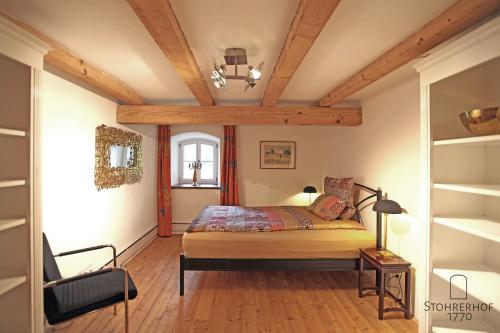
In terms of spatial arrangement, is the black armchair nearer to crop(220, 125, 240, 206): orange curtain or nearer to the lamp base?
the lamp base

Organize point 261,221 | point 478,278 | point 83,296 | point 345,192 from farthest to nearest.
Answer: point 345,192
point 261,221
point 83,296
point 478,278

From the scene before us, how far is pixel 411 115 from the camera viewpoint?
2.41 metres

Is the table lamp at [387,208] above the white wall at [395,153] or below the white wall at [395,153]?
below

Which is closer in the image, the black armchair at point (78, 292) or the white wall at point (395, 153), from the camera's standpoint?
the black armchair at point (78, 292)

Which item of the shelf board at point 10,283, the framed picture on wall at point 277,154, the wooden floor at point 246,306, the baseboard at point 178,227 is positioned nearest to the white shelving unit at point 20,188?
the shelf board at point 10,283

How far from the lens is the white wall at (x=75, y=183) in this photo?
2189mm

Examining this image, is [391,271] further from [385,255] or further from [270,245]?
[270,245]

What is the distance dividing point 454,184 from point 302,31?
1.44m

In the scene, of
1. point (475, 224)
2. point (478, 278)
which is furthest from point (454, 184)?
point (478, 278)

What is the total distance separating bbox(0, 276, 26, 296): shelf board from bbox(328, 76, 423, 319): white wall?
259 centimetres

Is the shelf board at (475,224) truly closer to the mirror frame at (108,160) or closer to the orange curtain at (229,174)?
the mirror frame at (108,160)

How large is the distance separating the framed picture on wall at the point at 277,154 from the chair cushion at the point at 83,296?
3.23 m

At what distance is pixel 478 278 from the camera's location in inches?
62.6

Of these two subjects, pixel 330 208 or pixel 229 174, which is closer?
pixel 330 208
